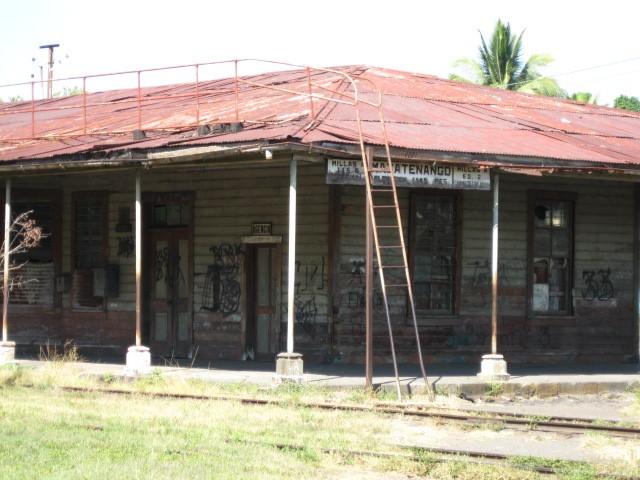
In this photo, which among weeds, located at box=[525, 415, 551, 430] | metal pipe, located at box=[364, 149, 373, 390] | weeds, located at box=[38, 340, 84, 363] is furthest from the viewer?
Answer: weeds, located at box=[38, 340, 84, 363]

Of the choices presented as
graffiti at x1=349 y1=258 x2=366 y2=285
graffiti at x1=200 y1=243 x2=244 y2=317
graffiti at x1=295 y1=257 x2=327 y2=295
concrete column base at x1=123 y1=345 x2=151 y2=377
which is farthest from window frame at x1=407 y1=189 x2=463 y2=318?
concrete column base at x1=123 y1=345 x2=151 y2=377

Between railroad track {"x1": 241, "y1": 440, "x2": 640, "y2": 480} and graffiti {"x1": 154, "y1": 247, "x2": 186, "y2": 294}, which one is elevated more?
graffiti {"x1": 154, "y1": 247, "x2": 186, "y2": 294}

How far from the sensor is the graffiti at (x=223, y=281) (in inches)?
721

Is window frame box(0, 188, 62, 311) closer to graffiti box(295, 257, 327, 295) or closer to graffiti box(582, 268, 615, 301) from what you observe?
graffiti box(295, 257, 327, 295)

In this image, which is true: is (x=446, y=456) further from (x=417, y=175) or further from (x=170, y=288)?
(x=170, y=288)

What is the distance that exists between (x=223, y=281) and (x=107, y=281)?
2.36 metres

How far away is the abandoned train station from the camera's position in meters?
16.1

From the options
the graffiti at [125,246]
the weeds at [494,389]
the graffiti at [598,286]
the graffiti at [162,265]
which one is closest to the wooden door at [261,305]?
the graffiti at [162,265]

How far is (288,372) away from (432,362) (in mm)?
4149

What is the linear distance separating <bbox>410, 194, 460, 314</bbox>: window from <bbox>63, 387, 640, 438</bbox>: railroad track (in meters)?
Result: 5.01

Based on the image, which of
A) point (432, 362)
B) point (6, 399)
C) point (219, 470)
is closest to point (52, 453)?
point (219, 470)

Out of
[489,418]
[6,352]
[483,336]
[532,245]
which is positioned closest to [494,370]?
[483,336]

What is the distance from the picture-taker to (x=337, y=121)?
1628 centimetres

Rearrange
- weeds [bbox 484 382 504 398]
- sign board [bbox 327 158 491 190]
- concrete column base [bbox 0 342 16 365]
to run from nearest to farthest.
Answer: sign board [bbox 327 158 491 190] < weeds [bbox 484 382 504 398] < concrete column base [bbox 0 342 16 365]
